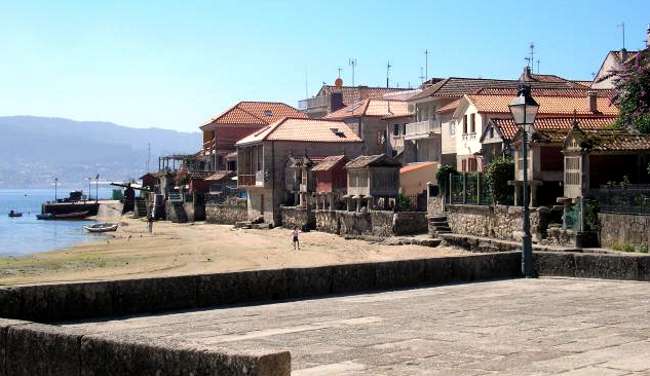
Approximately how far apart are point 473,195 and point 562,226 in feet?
30.7

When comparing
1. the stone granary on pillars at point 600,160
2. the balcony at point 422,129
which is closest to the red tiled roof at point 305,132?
the balcony at point 422,129

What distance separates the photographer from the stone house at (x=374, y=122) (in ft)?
263

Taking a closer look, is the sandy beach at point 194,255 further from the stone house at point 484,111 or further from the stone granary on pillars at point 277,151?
the stone house at point 484,111

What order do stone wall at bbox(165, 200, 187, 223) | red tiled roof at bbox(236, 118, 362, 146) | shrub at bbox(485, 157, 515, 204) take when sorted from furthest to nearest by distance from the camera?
stone wall at bbox(165, 200, 187, 223), red tiled roof at bbox(236, 118, 362, 146), shrub at bbox(485, 157, 515, 204)

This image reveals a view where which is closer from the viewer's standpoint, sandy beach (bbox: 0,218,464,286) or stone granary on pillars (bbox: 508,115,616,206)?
stone granary on pillars (bbox: 508,115,616,206)

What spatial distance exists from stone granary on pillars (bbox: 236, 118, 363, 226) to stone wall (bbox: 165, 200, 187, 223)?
1863cm

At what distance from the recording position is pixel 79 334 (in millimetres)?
8297

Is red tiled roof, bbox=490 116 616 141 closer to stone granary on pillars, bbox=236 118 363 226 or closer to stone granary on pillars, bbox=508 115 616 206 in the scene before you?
stone granary on pillars, bbox=508 115 616 206

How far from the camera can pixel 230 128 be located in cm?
9606

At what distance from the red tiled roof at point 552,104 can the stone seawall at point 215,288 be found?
4140 centimetres

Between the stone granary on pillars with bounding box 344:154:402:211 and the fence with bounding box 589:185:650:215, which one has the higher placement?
the stone granary on pillars with bounding box 344:154:402:211

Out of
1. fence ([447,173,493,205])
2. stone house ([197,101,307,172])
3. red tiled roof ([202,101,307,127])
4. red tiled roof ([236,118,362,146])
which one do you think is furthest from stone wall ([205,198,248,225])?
fence ([447,173,493,205])

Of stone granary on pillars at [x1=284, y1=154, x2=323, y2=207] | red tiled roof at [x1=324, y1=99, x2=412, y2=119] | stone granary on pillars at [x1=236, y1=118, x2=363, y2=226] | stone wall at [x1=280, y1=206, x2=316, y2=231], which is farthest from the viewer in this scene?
red tiled roof at [x1=324, y1=99, x2=412, y2=119]

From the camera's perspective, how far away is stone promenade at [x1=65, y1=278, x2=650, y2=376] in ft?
29.8
